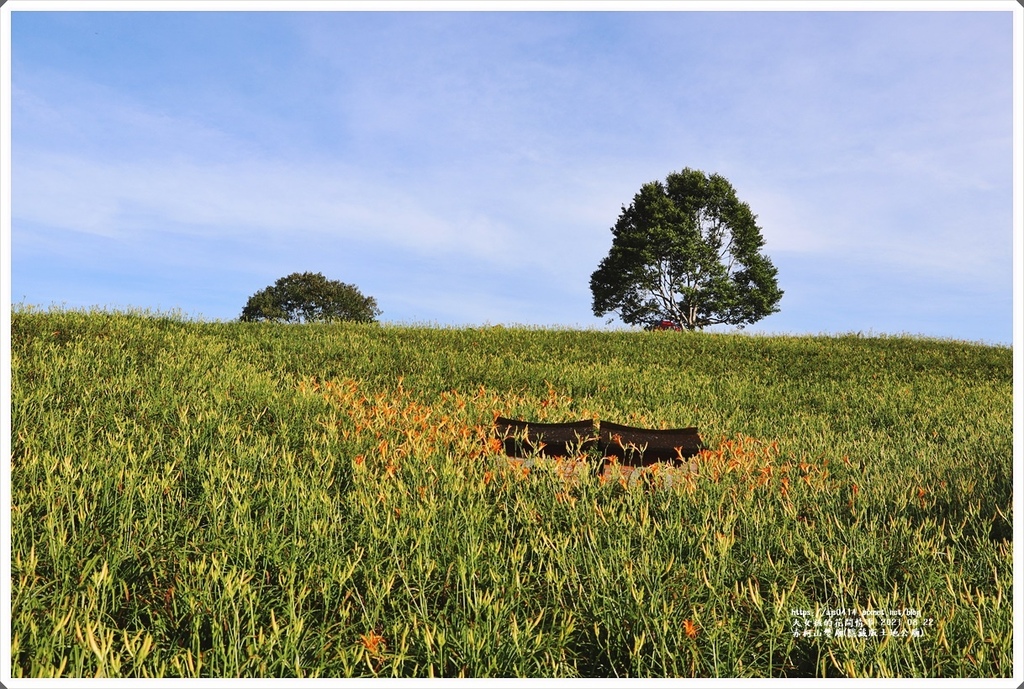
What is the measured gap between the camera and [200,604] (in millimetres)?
2729

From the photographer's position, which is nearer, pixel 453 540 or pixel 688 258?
pixel 453 540

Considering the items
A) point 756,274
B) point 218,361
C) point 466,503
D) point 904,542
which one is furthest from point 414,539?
point 756,274

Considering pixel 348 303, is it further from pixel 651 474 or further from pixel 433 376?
pixel 651 474

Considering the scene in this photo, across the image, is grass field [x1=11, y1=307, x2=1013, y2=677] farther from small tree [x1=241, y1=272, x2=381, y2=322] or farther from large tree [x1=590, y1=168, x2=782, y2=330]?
small tree [x1=241, y1=272, x2=381, y2=322]

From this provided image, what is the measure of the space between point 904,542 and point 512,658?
105 inches

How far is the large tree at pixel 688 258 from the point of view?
3122cm

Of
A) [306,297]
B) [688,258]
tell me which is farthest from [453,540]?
[306,297]

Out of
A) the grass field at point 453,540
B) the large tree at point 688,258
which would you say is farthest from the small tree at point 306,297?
the grass field at point 453,540

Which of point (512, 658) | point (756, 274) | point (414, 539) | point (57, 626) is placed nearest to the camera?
point (57, 626)

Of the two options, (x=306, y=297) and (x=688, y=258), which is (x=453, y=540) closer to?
(x=688, y=258)

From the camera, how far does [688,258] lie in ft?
103

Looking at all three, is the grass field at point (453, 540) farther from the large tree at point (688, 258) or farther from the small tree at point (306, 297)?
the small tree at point (306, 297)

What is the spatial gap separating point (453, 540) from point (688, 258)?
29609 millimetres

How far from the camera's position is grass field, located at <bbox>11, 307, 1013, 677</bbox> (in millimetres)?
2607
